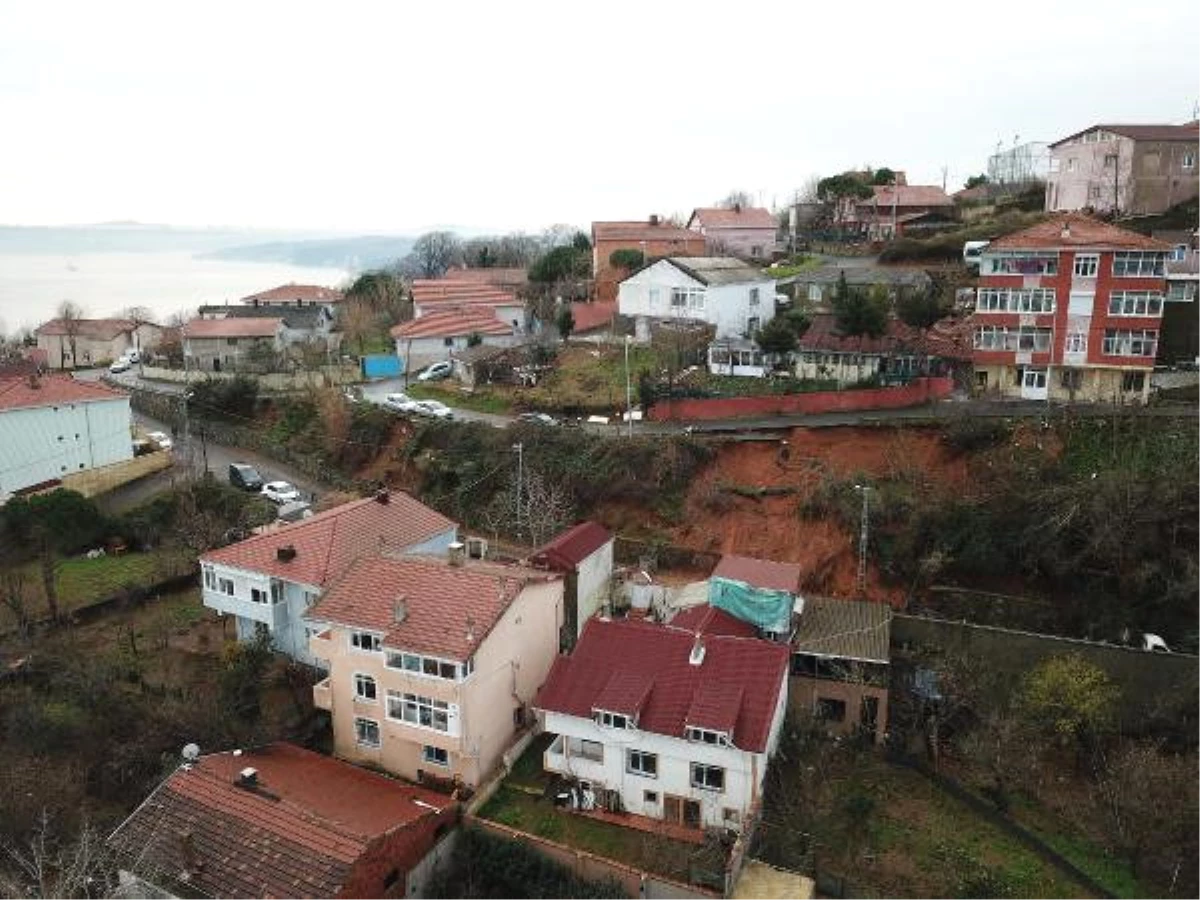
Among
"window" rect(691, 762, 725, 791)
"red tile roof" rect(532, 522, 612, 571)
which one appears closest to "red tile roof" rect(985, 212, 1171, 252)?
"red tile roof" rect(532, 522, 612, 571)

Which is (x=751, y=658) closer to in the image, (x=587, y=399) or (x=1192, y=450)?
(x=1192, y=450)

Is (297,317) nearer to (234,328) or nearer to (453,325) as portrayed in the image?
(234,328)

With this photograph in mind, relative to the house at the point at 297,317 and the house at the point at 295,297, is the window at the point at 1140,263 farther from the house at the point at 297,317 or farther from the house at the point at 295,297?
the house at the point at 295,297

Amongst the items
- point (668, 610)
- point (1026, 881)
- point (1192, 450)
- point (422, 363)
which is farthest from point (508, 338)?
point (1026, 881)

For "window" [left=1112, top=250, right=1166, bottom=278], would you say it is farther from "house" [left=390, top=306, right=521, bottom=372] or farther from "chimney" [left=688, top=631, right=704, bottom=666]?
"house" [left=390, top=306, right=521, bottom=372]

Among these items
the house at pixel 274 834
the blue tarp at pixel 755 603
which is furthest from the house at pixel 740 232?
the house at pixel 274 834

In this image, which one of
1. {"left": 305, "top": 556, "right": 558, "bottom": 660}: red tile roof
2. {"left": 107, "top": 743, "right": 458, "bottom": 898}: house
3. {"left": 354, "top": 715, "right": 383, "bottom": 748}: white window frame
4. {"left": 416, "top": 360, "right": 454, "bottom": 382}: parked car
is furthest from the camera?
{"left": 416, "top": 360, "right": 454, "bottom": 382}: parked car
